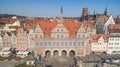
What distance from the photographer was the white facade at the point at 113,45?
165 ft

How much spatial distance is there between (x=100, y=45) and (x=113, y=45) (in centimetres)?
373

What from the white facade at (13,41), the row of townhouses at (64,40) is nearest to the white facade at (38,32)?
the row of townhouses at (64,40)

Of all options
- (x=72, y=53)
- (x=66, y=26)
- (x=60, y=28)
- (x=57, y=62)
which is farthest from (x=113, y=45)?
(x=57, y=62)

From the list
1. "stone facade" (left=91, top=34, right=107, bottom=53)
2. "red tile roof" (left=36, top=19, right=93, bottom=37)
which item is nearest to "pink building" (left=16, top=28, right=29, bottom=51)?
"red tile roof" (left=36, top=19, right=93, bottom=37)

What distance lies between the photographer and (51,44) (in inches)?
1826

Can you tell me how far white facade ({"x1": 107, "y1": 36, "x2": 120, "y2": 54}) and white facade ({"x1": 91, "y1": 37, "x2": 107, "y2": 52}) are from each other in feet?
4.68

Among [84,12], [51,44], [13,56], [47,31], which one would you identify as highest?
[84,12]

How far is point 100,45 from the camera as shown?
166 feet

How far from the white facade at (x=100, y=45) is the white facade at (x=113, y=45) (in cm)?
143

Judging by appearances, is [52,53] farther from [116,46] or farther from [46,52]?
[116,46]

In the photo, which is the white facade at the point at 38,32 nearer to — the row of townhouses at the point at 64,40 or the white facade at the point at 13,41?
the row of townhouses at the point at 64,40

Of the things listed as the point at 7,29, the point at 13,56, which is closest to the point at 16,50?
the point at 13,56

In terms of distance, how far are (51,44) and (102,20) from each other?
29378mm

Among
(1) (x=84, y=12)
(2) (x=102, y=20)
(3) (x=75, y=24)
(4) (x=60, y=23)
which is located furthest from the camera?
(1) (x=84, y=12)
